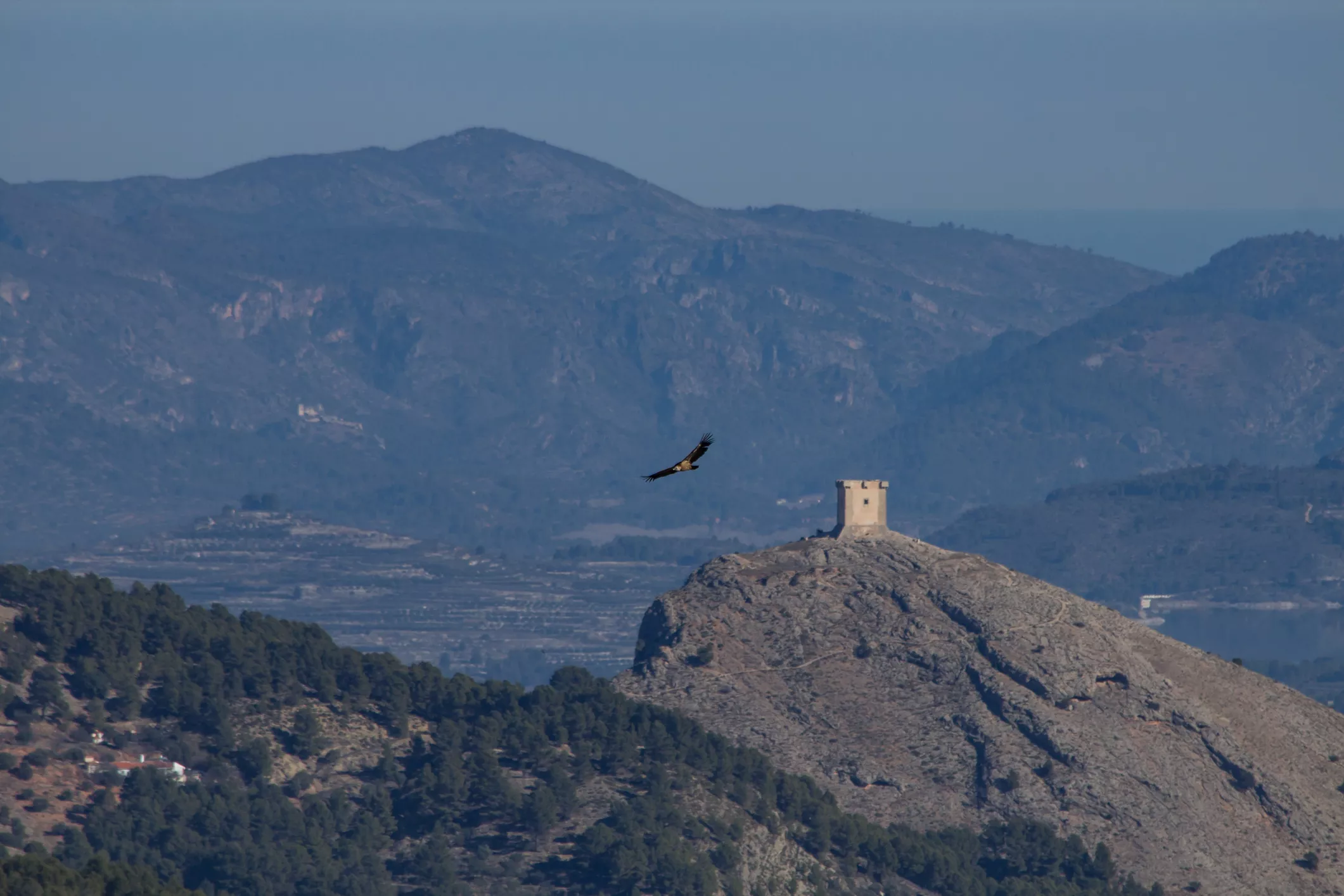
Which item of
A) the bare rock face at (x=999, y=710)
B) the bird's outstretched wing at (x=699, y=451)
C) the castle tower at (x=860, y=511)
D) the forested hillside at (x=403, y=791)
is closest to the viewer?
the bird's outstretched wing at (x=699, y=451)

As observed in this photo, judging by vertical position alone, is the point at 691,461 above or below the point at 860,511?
above

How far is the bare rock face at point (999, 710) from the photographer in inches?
5364

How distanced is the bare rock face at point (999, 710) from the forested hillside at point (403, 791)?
7.15ft

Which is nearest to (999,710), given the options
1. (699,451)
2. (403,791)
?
(403,791)

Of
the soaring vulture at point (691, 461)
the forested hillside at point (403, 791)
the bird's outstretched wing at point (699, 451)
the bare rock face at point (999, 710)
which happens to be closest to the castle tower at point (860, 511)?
the bare rock face at point (999, 710)

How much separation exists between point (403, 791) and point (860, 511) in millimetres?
25625

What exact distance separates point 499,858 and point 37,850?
66.6 ft

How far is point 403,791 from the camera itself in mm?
141750

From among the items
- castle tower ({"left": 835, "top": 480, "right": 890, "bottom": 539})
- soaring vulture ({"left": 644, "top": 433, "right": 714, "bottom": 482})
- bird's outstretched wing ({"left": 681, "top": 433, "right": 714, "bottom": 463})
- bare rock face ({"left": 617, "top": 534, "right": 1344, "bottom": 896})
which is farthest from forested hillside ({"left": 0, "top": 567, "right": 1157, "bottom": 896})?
bird's outstretched wing ({"left": 681, "top": 433, "right": 714, "bottom": 463})

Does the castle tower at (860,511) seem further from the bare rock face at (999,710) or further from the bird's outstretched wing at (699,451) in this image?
the bird's outstretched wing at (699,451)

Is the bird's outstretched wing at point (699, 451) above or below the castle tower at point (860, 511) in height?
above

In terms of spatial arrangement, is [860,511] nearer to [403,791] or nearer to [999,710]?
[999,710]

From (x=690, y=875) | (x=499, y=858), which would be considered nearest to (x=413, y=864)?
(x=499, y=858)

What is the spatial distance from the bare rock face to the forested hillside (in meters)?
2.18
